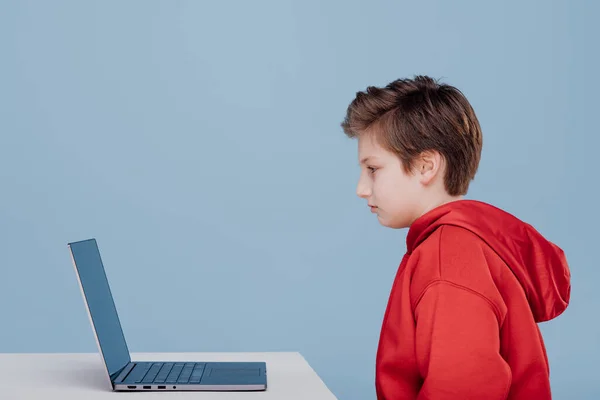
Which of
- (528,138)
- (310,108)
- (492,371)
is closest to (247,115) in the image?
(310,108)

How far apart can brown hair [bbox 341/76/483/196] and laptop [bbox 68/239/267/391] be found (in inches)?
18.0

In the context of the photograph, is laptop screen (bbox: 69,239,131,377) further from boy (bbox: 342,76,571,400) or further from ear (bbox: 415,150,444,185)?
ear (bbox: 415,150,444,185)

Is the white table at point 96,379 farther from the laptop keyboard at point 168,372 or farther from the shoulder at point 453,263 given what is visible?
the shoulder at point 453,263

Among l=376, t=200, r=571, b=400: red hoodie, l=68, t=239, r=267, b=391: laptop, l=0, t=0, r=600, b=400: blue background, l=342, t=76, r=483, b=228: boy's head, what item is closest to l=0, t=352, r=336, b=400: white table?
l=68, t=239, r=267, b=391: laptop

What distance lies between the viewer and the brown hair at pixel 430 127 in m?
1.39

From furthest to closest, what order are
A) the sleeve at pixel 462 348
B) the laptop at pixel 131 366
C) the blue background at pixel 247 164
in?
the blue background at pixel 247 164, the laptop at pixel 131 366, the sleeve at pixel 462 348

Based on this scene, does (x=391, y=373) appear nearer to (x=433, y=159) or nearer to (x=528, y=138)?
(x=433, y=159)

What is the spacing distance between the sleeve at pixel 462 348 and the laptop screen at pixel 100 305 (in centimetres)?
52

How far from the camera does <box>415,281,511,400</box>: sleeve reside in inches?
44.8

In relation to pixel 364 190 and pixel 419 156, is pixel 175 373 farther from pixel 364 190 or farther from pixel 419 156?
pixel 419 156

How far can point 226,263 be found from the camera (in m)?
3.49

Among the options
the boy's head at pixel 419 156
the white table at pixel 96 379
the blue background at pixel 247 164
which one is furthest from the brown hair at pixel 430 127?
the blue background at pixel 247 164

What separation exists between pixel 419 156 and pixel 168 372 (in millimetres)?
568

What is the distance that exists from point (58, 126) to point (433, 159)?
245cm
